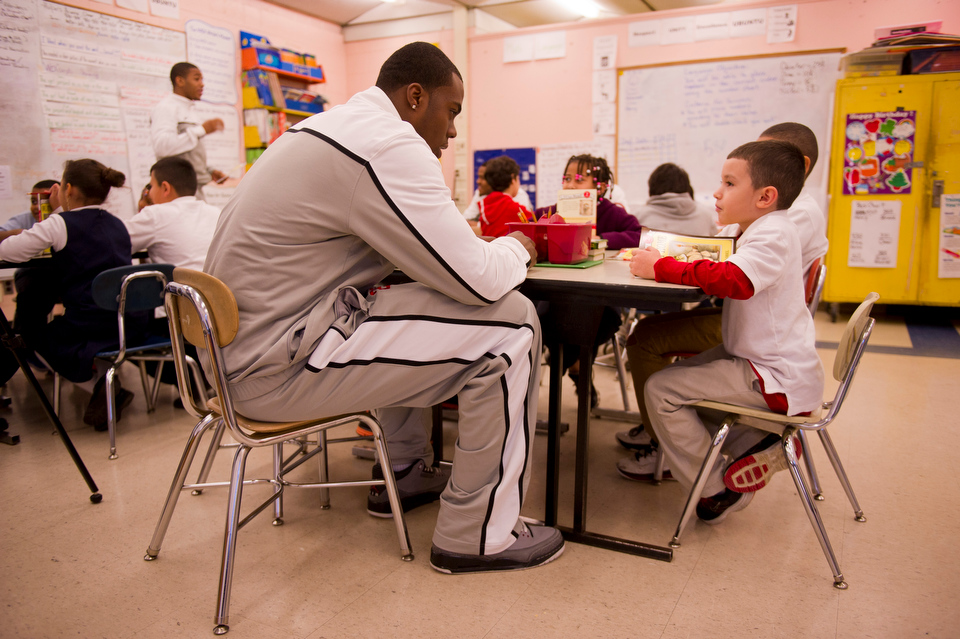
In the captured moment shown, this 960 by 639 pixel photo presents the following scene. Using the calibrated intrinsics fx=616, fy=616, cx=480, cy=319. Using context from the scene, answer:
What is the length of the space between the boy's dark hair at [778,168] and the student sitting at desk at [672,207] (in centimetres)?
164

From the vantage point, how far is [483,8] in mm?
6398

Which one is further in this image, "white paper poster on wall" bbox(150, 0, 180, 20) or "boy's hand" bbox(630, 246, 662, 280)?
"white paper poster on wall" bbox(150, 0, 180, 20)

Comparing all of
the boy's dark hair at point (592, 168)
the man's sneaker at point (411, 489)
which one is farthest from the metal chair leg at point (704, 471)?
A: the boy's dark hair at point (592, 168)

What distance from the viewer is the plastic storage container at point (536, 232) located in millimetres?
1767

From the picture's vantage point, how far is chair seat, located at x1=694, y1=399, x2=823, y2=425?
153 cm

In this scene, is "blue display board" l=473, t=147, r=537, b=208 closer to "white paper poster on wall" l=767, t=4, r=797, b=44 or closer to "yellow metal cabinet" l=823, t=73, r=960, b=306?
"white paper poster on wall" l=767, t=4, r=797, b=44

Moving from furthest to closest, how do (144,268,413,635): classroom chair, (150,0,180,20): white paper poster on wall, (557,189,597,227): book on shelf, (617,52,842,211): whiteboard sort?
(617,52,842,211): whiteboard
(150,0,180,20): white paper poster on wall
(557,189,597,227): book on shelf
(144,268,413,635): classroom chair

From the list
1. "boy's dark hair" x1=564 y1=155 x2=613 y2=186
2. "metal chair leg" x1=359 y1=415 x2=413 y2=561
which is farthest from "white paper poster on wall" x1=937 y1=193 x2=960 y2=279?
"metal chair leg" x1=359 y1=415 x2=413 y2=561

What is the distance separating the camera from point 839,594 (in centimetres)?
146

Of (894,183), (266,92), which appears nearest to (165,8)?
(266,92)

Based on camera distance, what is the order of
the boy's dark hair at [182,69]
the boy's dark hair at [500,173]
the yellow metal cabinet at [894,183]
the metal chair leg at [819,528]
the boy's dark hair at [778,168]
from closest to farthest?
the metal chair leg at [819,528] < the boy's dark hair at [778,168] < the boy's dark hair at [500,173] < the boy's dark hair at [182,69] < the yellow metal cabinet at [894,183]

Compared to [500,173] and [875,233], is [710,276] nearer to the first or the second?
[500,173]

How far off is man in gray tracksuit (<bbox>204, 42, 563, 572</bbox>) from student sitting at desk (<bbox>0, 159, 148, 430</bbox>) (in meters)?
1.64

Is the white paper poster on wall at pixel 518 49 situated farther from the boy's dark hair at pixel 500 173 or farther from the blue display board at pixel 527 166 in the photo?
the boy's dark hair at pixel 500 173
